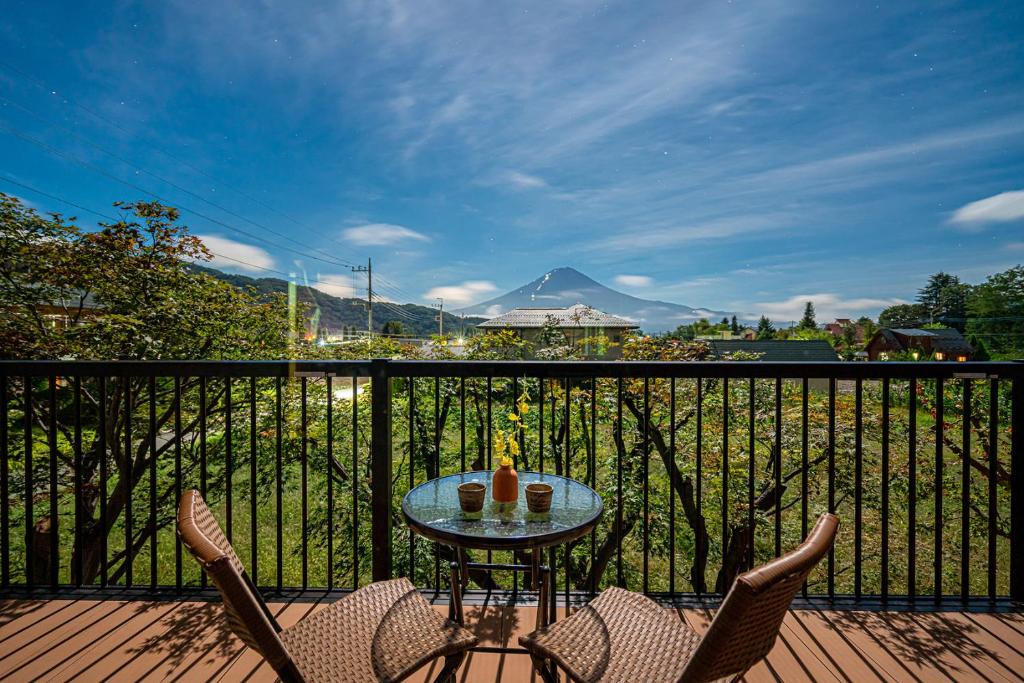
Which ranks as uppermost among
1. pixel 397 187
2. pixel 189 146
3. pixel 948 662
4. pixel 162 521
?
pixel 397 187

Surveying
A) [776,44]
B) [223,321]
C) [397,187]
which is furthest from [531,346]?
[397,187]

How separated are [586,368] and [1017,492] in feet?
6.57

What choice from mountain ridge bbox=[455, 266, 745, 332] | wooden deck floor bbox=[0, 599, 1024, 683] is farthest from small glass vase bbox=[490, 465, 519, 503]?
mountain ridge bbox=[455, 266, 745, 332]

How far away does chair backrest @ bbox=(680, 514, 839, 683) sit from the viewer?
2.87ft

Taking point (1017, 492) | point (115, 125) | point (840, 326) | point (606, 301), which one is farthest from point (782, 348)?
point (606, 301)

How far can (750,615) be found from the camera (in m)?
0.92

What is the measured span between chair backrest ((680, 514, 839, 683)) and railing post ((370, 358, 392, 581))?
1.56 m

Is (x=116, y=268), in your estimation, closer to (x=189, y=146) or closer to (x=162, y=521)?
(x=162, y=521)

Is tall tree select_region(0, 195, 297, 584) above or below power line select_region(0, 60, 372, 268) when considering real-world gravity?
below

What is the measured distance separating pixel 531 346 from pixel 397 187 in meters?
30.7

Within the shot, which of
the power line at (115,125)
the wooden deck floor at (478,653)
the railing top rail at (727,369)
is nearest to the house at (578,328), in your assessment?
the railing top rail at (727,369)

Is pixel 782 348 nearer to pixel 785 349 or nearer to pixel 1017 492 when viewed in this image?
pixel 785 349

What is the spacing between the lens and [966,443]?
7.01 feet

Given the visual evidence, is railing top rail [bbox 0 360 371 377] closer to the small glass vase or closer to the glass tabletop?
the glass tabletop
